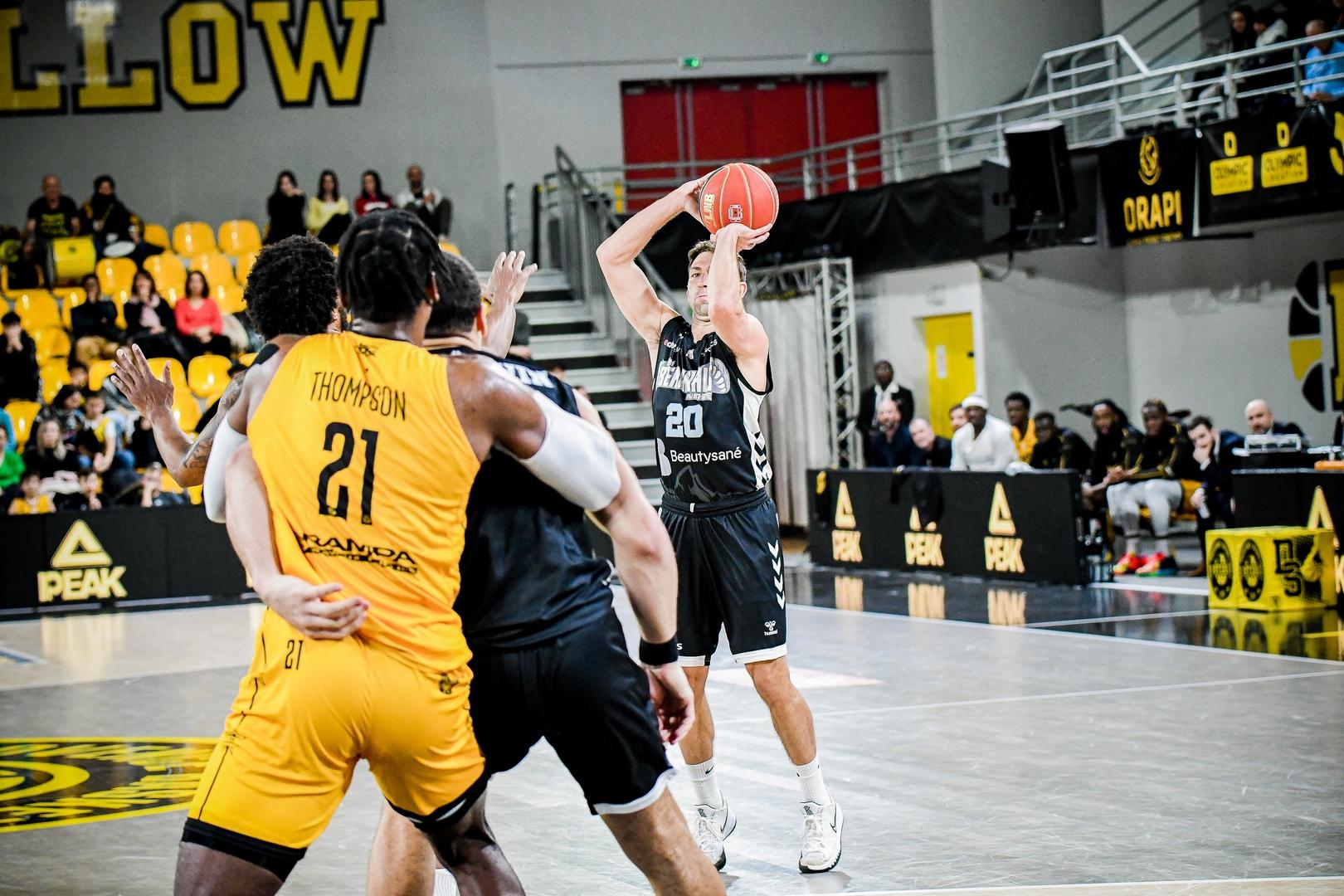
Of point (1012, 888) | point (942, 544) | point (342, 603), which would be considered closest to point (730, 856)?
point (1012, 888)

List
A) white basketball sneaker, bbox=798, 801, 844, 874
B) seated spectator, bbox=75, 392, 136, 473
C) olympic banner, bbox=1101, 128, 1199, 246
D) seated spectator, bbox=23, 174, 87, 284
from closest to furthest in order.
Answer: white basketball sneaker, bbox=798, 801, 844, 874, olympic banner, bbox=1101, 128, 1199, 246, seated spectator, bbox=75, 392, 136, 473, seated spectator, bbox=23, 174, 87, 284

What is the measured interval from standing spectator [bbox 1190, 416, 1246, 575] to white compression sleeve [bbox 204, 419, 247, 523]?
11.9m

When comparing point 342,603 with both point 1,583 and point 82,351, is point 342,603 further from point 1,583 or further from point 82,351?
point 82,351

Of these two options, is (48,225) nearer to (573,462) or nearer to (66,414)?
(66,414)

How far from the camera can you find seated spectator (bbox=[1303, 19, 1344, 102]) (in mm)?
14664

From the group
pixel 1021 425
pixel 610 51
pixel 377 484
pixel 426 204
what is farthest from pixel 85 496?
pixel 377 484

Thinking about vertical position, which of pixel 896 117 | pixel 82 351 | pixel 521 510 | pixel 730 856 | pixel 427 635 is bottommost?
pixel 730 856

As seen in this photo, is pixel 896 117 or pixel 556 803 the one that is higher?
pixel 896 117

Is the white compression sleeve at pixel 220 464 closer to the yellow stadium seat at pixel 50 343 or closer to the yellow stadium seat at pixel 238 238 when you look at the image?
the yellow stadium seat at pixel 50 343

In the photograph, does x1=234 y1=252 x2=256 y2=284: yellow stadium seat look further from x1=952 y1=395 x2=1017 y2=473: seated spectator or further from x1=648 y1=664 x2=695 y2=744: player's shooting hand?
x1=648 y1=664 x2=695 y2=744: player's shooting hand

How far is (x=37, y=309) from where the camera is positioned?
19766mm

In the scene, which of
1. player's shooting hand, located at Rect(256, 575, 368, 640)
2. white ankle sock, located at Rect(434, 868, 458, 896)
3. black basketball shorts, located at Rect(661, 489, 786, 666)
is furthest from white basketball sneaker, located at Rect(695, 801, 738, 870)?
player's shooting hand, located at Rect(256, 575, 368, 640)

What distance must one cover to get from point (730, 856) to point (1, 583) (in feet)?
38.1

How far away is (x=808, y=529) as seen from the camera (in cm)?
1712
